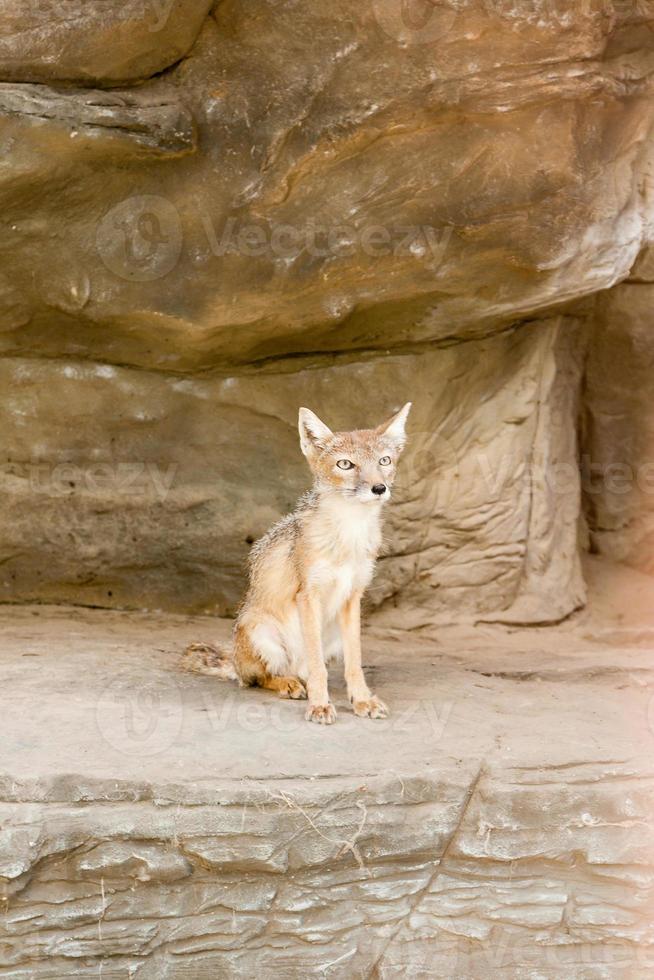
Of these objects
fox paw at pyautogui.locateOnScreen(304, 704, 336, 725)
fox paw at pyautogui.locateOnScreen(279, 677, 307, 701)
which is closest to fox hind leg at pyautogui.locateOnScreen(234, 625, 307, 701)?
fox paw at pyautogui.locateOnScreen(279, 677, 307, 701)

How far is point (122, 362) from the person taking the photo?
7.48 metres

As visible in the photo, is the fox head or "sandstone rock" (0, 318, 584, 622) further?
"sandstone rock" (0, 318, 584, 622)

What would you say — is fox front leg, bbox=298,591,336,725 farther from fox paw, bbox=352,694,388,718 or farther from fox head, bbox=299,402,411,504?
fox head, bbox=299,402,411,504

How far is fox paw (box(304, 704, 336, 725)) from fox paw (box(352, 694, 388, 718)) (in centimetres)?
15

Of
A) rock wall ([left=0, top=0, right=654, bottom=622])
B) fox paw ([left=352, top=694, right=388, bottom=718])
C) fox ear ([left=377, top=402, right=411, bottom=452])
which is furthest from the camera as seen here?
fox ear ([left=377, top=402, right=411, bottom=452])

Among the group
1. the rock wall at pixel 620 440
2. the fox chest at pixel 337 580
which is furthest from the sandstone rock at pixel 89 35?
the rock wall at pixel 620 440

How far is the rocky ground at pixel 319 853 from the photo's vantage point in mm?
4758

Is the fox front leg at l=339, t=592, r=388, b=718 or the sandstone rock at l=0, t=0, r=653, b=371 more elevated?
the sandstone rock at l=0, t=0, r=653, b=371

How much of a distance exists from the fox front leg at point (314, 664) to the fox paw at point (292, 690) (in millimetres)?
192

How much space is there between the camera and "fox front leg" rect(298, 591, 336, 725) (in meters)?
5.71

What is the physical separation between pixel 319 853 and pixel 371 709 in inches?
42.1

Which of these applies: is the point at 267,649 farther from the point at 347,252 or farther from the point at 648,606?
the point at 648,606

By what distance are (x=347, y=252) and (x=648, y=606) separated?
3.30 meters

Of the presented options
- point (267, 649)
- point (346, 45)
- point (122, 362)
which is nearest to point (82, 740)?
point (267, 649)
